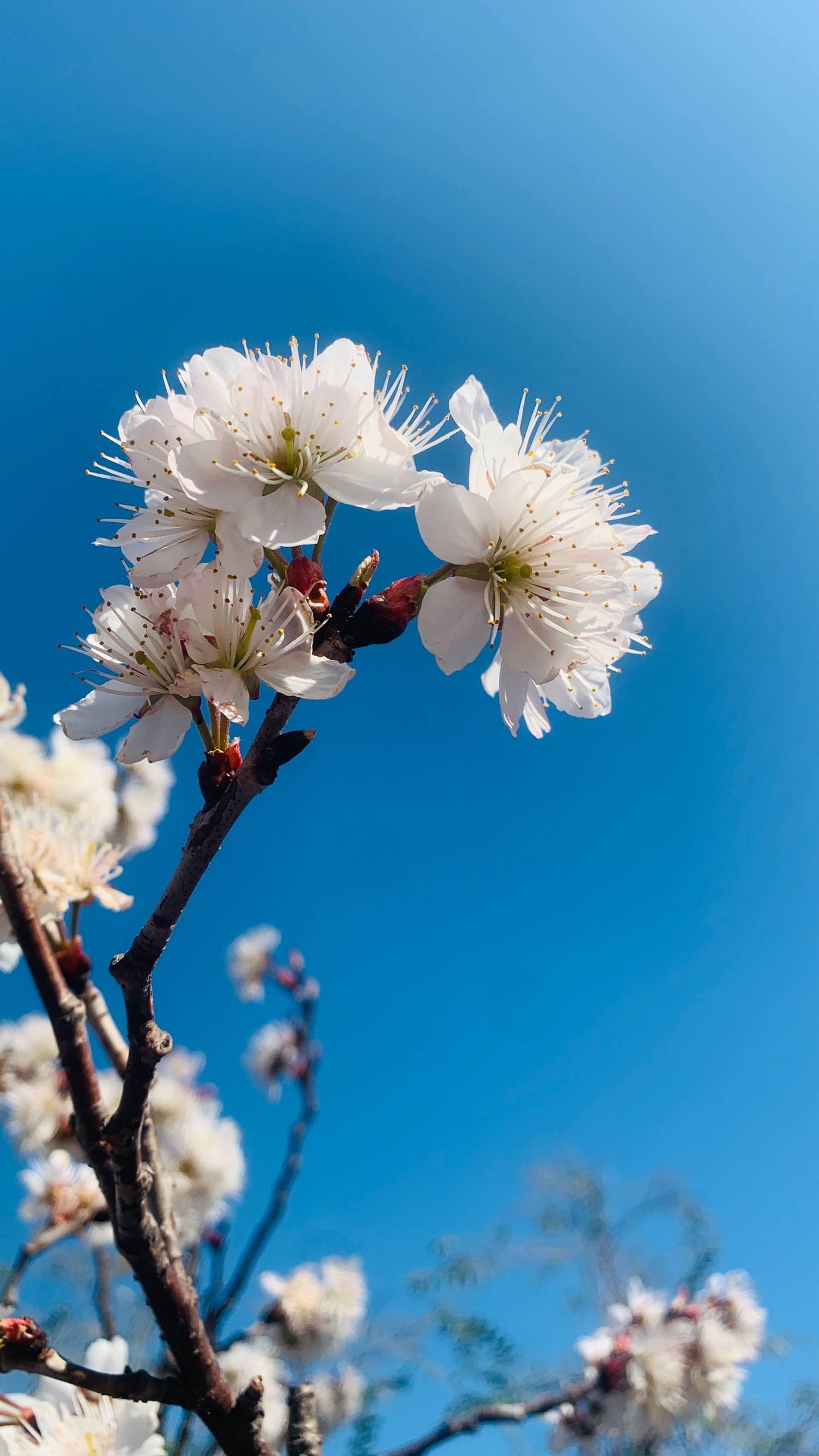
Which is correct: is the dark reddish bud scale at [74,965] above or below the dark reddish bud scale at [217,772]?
above

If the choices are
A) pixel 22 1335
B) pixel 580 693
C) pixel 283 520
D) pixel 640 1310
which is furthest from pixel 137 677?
pixel 640 1310

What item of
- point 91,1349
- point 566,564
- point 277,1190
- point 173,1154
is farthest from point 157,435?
point 173,1154

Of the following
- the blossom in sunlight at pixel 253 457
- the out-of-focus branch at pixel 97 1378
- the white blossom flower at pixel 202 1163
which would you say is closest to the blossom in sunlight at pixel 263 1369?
the white blossom flower at pixel 202 1163

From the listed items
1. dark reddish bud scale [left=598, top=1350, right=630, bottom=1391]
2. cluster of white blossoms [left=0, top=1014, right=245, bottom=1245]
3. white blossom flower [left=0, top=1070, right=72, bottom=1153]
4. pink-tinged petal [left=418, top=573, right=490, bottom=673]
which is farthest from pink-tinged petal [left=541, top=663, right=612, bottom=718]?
dark reddish bud scale [left=598, top=1350, right=630, bottom=1391]

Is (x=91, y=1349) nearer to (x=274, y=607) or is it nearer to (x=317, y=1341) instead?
(x=274, y=607)

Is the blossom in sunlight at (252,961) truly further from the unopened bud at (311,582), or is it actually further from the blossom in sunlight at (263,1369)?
the unopened bud at (311,582)

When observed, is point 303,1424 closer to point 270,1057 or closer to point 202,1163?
point 202,1163
